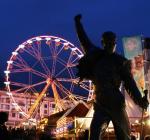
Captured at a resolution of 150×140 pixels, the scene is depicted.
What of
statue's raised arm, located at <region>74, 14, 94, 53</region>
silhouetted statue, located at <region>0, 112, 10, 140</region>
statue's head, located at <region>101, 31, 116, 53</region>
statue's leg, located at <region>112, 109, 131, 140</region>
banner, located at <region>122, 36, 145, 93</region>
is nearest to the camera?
statue's leg, located at <region>112, 109, 131, 140</region>

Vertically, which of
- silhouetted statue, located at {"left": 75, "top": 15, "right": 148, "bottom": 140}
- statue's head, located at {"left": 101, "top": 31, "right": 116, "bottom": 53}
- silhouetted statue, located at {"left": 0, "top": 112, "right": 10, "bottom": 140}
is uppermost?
statue's head, located at {"left": 101, "top": 31, "right": 116, "bottom": 53}

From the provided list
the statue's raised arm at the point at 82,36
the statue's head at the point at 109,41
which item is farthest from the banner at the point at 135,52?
the statue's head at the point at 109,41

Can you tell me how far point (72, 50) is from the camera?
35938mm

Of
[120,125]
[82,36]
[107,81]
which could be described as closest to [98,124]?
[120,125]

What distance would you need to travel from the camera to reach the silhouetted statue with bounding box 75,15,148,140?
4891 mm

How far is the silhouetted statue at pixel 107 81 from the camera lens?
4.89 meters

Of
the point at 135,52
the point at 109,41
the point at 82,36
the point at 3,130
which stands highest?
the point at 135,52

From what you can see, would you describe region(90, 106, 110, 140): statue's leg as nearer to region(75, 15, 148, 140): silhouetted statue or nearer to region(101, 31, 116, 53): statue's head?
region(75, 15, 148, 140): silhouetted statue

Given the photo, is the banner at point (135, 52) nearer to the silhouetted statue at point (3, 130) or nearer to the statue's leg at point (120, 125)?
the silhouetted statue at point (3, 130)

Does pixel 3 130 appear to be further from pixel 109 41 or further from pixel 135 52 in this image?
pixel 135 52

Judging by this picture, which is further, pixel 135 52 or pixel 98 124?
pixel 135 52

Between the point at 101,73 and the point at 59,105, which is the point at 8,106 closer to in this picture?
the point at 59,105

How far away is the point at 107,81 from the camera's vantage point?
16.3 feet

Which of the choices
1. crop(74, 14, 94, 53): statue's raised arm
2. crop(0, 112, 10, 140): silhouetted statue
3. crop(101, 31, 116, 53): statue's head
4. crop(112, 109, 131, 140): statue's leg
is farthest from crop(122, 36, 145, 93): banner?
crop(112, 109, 131, 140): statue's leg
